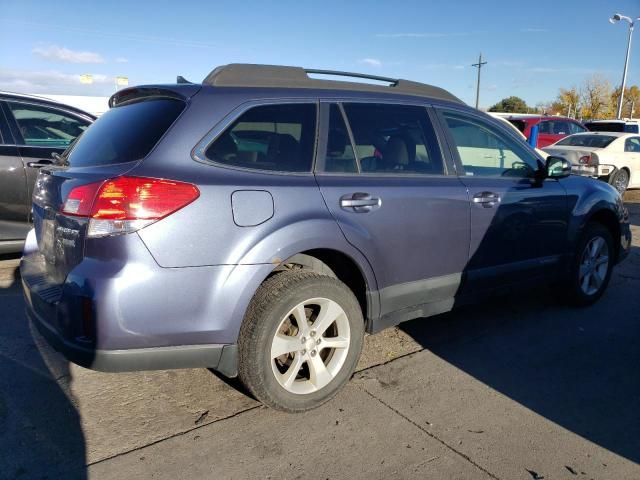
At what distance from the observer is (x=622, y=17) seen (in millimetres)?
28297

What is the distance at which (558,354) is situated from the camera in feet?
12.8

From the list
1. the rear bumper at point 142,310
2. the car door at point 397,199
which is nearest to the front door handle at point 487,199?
the car door at point 397,199

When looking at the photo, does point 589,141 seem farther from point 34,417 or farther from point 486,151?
point 34,417

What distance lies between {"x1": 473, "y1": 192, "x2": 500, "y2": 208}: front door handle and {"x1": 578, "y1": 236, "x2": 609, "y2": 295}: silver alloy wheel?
1.39m

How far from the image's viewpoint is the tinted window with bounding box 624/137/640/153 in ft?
41.0

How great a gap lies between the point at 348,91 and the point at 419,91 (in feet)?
2.38

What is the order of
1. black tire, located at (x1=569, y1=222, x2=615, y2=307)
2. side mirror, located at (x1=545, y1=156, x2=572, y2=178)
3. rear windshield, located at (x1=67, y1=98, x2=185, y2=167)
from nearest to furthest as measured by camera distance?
rear windshield, located at (x1=67, y1=98, x2=185, y2=167) → side mirror, located at (x1=545, y1=156, x2=572, y2=178) → black tire, located at (x1=569, y1=222, x2=615, y2=307)

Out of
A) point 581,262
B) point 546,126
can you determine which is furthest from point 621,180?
point 581,262

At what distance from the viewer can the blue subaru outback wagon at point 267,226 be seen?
8.11ft

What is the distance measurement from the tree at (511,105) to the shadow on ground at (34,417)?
74278 millimetres

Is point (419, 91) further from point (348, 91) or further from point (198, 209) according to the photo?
point (198, 209)

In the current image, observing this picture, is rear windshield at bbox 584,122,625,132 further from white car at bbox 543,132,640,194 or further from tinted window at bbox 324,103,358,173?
tinted window at bbox 324,103,358,173

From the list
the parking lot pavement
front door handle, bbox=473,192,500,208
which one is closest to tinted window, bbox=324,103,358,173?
front door handle, bbox=473,192,500,208

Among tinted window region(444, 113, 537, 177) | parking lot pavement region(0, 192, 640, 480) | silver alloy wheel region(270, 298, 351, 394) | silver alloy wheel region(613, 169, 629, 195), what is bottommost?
parking lot pavement region(0, 192, 640, 480)
